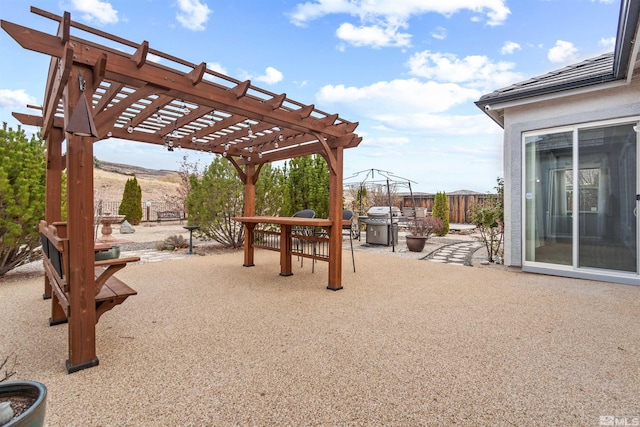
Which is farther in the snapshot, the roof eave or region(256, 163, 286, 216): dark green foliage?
region(256, 163, 286, 216): dark green foliage

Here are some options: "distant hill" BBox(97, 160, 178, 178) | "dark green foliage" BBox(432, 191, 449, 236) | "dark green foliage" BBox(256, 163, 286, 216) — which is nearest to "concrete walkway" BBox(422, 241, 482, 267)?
→ "dark green foliage" BBox(432, 191, 449, 236)

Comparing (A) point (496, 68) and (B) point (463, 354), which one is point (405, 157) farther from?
(B) point (463, 354)

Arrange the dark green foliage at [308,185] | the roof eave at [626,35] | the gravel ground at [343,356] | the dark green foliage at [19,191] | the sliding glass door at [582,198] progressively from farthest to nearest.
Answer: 1. the dark green foliage at [308,185]
2. the sliding glass door at [582,198]
3. the dark green foliage at [19,191]
4. the roof eave at [626,35]
5. the gravel ground at [343,356]

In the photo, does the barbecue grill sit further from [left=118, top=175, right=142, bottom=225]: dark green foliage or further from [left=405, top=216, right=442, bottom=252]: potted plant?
[left=118, top=175, right=142, bottom=225]: dark green foliage

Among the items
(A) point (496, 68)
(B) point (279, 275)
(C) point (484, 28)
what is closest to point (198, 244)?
(B) point (279, 275)

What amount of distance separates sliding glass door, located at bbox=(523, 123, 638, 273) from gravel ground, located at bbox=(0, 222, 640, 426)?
29.4 inches

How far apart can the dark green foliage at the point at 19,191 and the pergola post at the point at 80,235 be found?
2997mm

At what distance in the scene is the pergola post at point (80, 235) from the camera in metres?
2.06

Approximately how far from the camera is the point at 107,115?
241cm

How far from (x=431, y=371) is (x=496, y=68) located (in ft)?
32.8

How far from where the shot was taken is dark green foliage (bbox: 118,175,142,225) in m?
14.5

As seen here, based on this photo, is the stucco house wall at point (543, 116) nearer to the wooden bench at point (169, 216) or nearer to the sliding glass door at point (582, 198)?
the sliding glass door at point (582, 198)

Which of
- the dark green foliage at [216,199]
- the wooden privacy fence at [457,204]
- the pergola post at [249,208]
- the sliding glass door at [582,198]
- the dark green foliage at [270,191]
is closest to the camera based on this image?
the sliding glass door at [582,198]

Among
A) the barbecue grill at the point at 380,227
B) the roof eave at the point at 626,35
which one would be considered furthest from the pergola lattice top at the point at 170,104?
the barbecue grill at the point at 380,227
